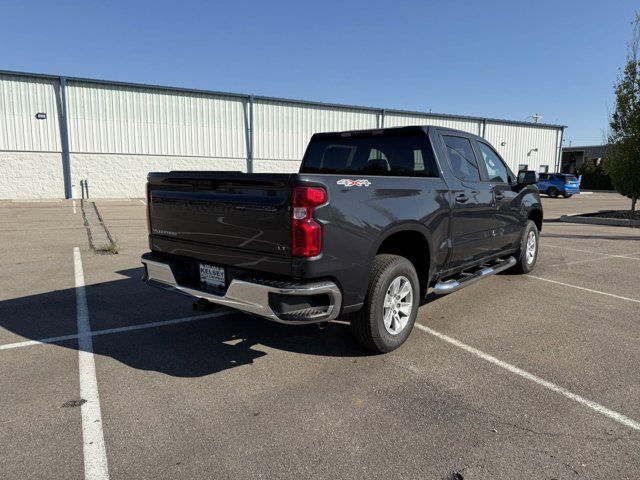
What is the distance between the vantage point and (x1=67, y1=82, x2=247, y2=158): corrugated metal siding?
21703 millimetres

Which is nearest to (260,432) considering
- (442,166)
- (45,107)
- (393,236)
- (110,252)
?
(393,236)

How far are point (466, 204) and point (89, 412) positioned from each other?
3.92 meters

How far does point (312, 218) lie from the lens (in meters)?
3.18

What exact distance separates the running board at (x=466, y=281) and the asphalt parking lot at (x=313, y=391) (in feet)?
1.32

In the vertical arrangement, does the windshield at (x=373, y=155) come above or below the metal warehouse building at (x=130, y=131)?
below

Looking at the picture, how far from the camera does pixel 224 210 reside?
3.60m

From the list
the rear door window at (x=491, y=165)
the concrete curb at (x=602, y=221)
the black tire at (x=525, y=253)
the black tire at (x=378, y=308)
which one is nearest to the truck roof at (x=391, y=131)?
the rear door window at (x=491, y=165)

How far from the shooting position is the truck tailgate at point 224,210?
3.25m

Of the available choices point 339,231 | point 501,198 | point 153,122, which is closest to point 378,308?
point 339,231

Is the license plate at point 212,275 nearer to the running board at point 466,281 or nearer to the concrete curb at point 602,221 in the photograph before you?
the running board at point 466,281

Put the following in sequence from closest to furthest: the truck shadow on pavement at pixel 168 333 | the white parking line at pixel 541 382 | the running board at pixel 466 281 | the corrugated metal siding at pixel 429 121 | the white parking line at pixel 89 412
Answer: the white parking line at pixel 89 412 → the white parking line at pixel 541 382 → the truck shadow on pavement at pixel 168 333 → the running board at pixel 466 281 → the corrugated metal siding at pixel 429 121

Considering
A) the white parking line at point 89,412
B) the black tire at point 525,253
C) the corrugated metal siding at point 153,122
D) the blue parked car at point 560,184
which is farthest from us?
the blue parked car at point 560,184

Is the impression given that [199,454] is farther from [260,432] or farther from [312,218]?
[312,218]

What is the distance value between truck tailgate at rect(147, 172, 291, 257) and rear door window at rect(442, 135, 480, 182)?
238cm
